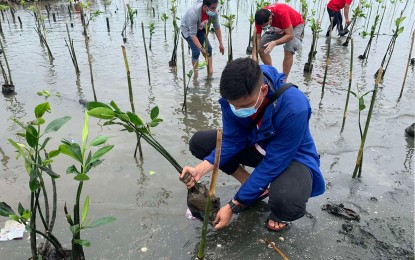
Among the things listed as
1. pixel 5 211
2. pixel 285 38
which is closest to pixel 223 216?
pixel 5 211

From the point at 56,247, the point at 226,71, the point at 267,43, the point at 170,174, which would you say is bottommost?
the point at 170,174

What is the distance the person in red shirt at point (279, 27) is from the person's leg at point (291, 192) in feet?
9.82

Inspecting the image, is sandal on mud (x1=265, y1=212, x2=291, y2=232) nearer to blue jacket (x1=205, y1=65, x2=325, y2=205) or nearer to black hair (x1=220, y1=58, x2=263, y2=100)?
blue jacket (x1=205, y1=65, x2=325, y2=205)

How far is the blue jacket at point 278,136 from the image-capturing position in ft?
6.74

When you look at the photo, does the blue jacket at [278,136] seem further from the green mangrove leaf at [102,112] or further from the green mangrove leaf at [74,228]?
the green mangrove leaf at [74,228]

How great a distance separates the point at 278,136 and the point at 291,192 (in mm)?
370

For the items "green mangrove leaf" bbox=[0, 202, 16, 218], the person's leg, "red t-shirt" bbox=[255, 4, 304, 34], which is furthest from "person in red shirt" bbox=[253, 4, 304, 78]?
"green mangrove leaf" bbox=[0, 202, 16, 218]

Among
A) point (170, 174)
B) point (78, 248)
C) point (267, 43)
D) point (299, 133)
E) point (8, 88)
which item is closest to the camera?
point (78, 248)

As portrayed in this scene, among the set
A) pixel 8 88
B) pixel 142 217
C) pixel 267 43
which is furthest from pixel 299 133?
pixel 8 88

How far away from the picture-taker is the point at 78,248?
5.69ft

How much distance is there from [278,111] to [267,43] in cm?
356

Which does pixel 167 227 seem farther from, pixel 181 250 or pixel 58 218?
pixel 58 218

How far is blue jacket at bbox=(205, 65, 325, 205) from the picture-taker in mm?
2055

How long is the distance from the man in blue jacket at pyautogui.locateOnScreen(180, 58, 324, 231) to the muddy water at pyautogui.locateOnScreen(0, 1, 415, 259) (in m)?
0.29
